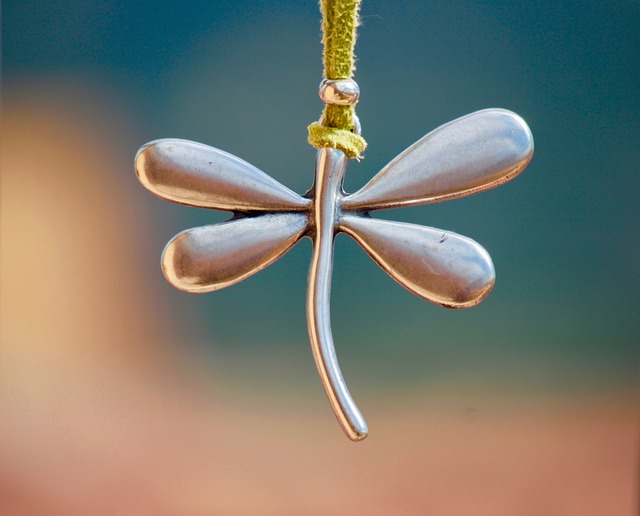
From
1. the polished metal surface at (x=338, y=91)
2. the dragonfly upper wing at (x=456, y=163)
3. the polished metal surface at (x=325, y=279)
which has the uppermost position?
the polished metal surface at (x=338, y=91)

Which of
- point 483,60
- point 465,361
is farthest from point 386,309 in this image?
point 483,60

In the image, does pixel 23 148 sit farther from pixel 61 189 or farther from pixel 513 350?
pixel 513 350

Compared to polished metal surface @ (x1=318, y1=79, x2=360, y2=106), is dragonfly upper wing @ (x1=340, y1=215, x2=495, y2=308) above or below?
below

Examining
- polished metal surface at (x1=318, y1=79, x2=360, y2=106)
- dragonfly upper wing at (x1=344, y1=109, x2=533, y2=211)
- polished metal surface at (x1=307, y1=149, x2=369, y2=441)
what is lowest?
polished metal surface at (x1=307, y1=149, x2=369, y2=441)

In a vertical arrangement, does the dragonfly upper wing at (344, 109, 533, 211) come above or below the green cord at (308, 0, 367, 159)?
below

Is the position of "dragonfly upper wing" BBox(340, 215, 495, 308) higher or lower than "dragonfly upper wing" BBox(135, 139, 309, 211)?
lower
